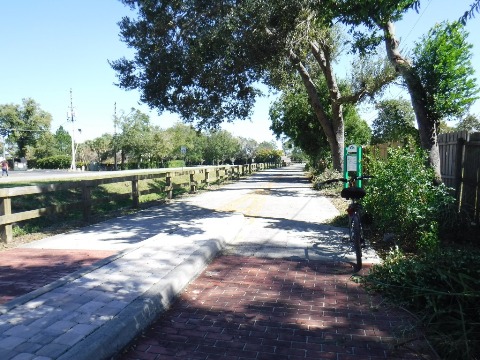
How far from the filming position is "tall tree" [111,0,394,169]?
10.6 metres

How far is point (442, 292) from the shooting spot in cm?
346

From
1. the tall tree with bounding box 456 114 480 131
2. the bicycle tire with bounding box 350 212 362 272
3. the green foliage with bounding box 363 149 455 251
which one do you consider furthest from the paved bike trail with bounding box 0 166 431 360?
the tall tree with bounding box 456 114 480 131

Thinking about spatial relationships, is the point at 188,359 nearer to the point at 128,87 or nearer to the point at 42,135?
the point at 128,87

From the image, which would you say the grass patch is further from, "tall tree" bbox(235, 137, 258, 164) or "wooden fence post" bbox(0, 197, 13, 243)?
"tall tree" bbox(235, 137, 258, 164)

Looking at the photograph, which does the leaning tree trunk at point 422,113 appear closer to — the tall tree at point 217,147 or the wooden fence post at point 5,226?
the wooden fence post at point 5,226

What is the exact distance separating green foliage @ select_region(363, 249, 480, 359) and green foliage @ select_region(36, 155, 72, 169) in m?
73.4

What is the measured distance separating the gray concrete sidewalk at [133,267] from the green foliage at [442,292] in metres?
1.24

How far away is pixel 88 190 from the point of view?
913cm

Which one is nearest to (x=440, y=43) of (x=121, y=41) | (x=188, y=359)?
(x=188, y=359)

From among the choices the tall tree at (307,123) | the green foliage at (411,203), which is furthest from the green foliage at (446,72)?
the tall tree at (307,123)

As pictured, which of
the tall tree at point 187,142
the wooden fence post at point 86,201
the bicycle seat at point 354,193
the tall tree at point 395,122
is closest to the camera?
the bicycle seat at point 354,193

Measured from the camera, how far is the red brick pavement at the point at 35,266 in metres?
4.59

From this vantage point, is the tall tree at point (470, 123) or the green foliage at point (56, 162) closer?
the tall tree at point (470, 123)

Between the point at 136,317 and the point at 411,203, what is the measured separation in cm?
483
